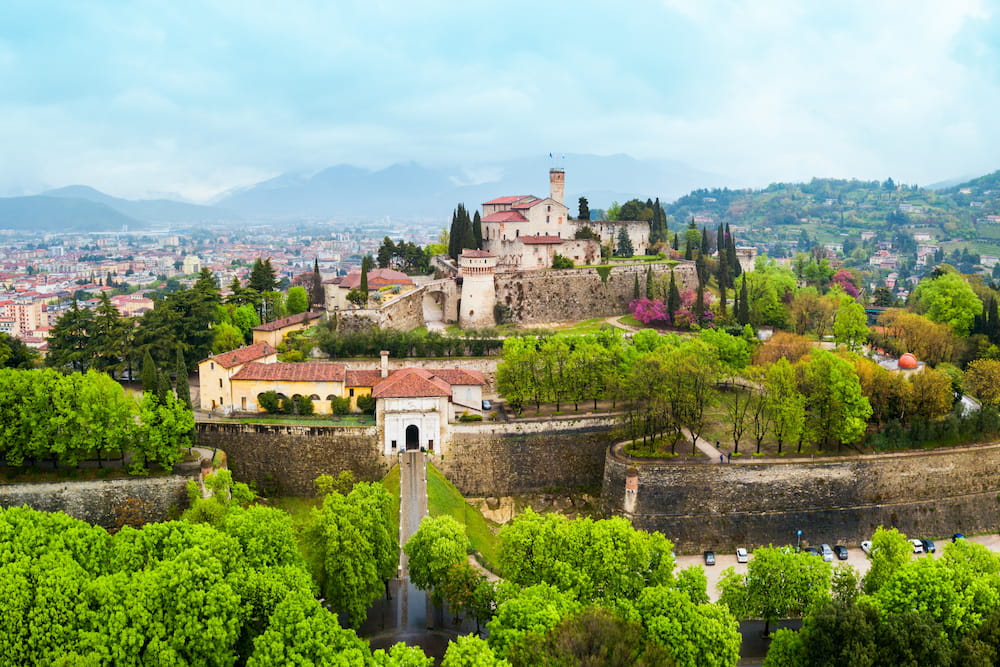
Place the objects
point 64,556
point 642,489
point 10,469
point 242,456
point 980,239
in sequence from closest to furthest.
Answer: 1. point 64,556
2. point 10,469
3. point 642,489
4. point 242,456
5. point 980,239

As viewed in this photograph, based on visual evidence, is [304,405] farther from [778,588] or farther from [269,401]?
[778,588]

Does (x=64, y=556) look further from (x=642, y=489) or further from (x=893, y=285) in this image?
(x=893, y=285)

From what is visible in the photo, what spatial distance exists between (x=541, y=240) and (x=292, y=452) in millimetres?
32935

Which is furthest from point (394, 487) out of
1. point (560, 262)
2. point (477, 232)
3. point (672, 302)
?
point (477, 232)

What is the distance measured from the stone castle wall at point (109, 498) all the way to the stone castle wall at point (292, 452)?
4870 mm

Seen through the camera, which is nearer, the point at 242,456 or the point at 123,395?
the point at 123,395

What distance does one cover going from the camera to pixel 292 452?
4306cm

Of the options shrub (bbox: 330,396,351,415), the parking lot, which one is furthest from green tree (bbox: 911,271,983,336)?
shrub (bbox: 330,396,351,415)

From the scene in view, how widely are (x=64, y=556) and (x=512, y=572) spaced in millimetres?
14609

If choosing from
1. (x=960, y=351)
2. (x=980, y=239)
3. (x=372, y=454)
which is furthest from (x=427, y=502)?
(x=980, y=239)

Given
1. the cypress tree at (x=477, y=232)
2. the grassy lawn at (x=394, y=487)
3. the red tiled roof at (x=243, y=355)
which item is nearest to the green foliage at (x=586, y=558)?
the grassy lawn at (x=394, y=487)

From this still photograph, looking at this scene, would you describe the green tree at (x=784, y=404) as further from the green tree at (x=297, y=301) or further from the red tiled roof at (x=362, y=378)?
the green tree at (x=297, y=301)

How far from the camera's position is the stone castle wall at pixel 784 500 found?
40.1 metres

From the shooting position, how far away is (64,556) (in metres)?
26.5
